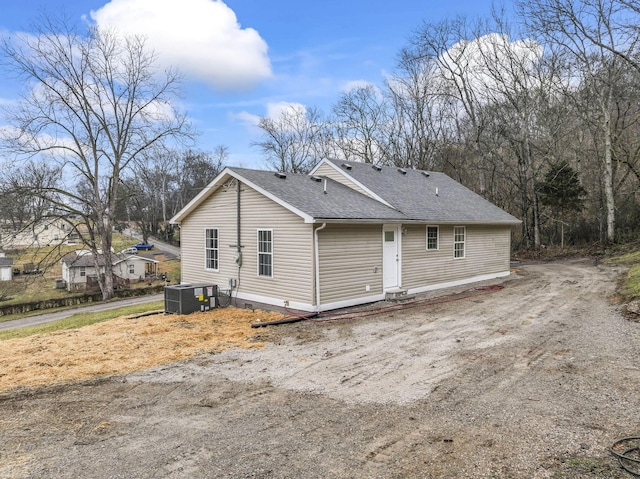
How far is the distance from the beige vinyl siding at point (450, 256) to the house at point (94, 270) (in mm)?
26477

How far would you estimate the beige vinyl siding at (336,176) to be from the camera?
46.2 ft

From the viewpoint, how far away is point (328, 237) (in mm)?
10609

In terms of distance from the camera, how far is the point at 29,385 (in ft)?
19.8

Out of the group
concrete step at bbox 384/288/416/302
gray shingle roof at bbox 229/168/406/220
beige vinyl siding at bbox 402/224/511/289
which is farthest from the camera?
beige vinyl siding at bbox 402/224/511/289

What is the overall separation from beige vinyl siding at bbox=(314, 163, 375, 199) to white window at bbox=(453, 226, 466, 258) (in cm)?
365

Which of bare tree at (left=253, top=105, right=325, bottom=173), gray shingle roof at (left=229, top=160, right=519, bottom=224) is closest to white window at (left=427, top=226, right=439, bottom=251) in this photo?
gray shingle roof at (left=229, top=160, right=519, bottom=224)

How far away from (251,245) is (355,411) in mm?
7703

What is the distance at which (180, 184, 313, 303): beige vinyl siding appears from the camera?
10609 millimetres

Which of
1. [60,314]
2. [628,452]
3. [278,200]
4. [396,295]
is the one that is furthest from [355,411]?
[60,314]

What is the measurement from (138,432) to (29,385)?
273 cm

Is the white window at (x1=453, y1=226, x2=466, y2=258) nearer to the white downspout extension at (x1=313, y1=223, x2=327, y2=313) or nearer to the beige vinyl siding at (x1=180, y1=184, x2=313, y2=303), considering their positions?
the white downspout extension at (x1=313, y1=223, x2=327, y2=313)

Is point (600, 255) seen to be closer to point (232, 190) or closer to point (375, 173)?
point (375, 173)

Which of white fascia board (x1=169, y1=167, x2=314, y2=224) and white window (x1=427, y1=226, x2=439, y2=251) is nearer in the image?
white fascia board (x1=169, y1=167, x2=314, y2=224)

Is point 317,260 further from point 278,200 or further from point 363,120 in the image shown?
point 363,120
